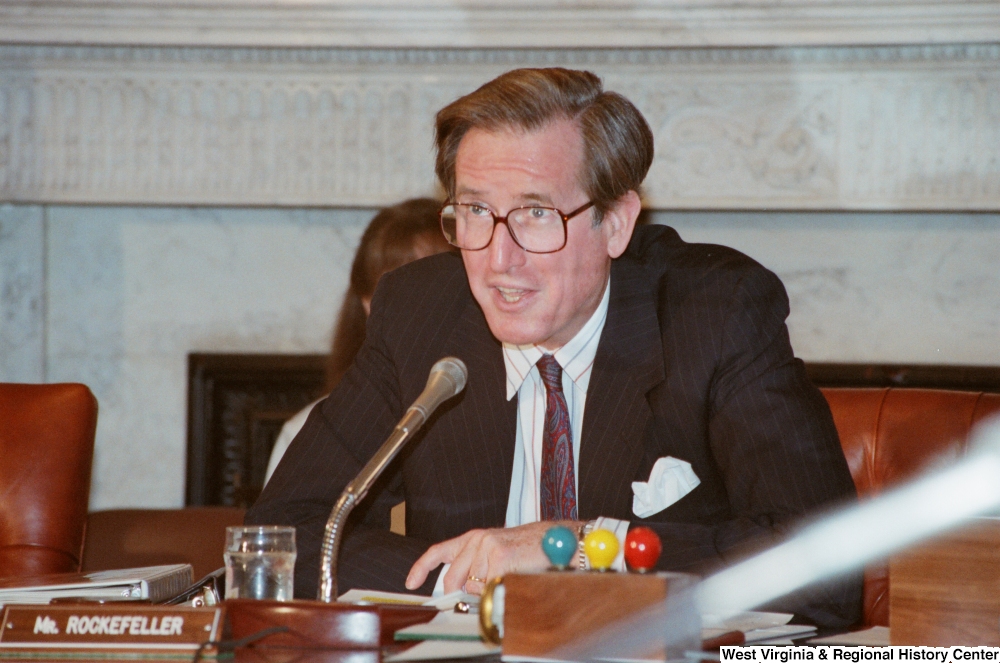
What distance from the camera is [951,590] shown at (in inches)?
38.9

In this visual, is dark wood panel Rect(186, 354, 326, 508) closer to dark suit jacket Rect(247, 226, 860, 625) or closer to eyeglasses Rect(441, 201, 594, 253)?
dark suit jacket Rect(247, 226, 860, 625)

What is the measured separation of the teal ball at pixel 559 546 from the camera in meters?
0.96

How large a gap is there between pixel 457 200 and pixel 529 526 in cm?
50

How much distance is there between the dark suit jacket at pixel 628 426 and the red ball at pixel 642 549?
1.37 feet

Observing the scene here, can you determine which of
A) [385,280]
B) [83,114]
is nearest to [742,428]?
[385,280]

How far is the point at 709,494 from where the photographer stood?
1612 mm

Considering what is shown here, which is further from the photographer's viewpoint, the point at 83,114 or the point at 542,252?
the point at 83,114

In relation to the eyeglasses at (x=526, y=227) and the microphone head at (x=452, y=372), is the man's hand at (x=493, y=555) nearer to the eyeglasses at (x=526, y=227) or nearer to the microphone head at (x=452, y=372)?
the microphone head at (x=452, y=372)

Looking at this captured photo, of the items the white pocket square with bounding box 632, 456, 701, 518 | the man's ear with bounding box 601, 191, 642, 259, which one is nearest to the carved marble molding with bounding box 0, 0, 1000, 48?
the man's ear with bounding box 601, 191, 642, 259

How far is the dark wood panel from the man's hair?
1.70 m

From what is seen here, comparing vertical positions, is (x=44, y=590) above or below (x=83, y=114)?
below

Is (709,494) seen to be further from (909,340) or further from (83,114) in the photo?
(83,114)

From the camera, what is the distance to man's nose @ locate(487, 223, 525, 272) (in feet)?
5.10

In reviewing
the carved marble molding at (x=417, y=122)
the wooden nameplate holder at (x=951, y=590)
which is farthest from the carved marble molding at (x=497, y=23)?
the wooden nameplate holder at (x=951, y=590)
